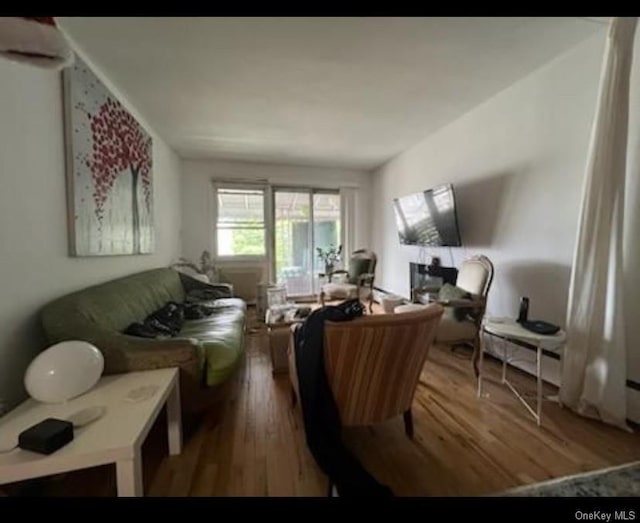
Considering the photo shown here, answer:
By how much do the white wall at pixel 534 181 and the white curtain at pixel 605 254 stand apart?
0.17 metres

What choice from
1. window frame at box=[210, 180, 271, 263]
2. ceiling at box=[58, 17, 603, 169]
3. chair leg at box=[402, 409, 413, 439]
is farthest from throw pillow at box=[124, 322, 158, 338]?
window frame at box=[210, 180, 271, 263]

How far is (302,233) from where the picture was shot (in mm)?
6125

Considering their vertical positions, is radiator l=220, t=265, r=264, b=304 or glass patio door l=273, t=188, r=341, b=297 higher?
glass patio door l=273, t=188, r=341, b=297

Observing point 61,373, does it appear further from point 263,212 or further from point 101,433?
point 263,212

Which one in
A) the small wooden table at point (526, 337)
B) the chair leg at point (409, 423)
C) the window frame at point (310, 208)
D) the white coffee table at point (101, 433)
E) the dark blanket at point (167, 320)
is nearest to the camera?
the white coffee table at point (101, 433)

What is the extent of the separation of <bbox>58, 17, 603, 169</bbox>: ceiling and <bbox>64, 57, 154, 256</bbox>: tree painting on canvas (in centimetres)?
31

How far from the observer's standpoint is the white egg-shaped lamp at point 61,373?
4.44 ft

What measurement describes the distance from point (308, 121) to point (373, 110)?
2.54 feet

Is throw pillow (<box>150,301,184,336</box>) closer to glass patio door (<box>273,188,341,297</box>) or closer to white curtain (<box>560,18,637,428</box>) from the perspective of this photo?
white curtain (<box>560,18,637,428</box>)

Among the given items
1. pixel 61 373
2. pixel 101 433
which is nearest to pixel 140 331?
pixel 61 373

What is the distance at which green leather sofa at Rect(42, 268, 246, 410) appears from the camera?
1.69 metres

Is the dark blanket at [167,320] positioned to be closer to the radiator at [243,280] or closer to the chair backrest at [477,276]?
the radiator at [243,280]

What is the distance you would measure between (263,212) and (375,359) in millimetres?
4670

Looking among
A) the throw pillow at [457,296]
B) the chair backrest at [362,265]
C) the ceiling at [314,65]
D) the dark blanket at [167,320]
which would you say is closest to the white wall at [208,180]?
the ceiling at [314,65]
